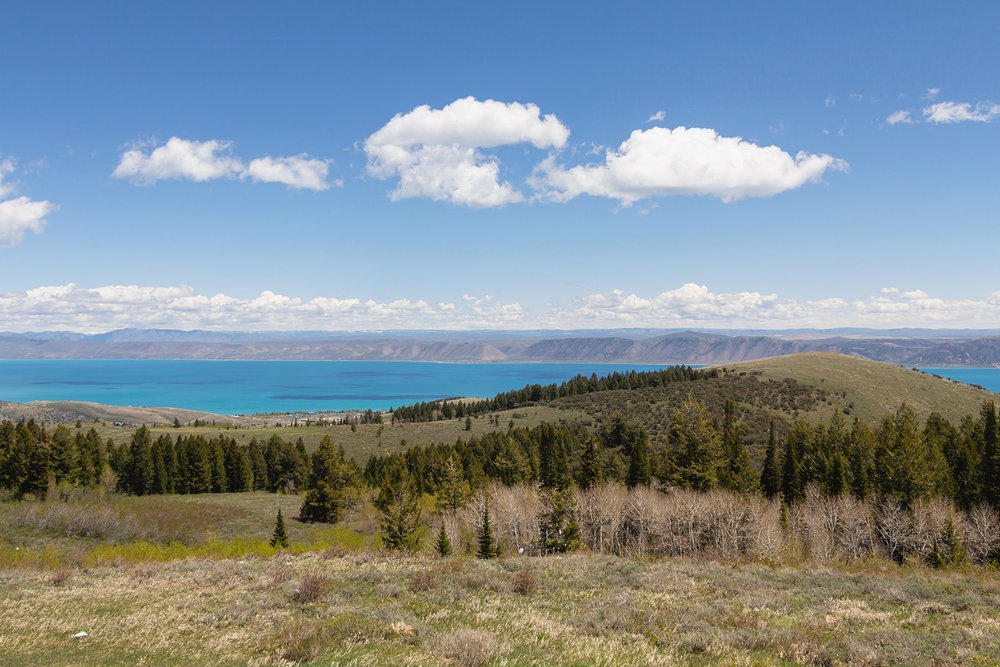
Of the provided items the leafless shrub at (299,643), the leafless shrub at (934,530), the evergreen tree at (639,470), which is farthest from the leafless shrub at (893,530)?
the leafless shrub at (299,643)

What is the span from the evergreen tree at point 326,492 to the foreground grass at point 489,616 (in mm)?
46717

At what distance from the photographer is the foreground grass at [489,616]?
12750 mm

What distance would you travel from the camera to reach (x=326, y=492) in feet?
232

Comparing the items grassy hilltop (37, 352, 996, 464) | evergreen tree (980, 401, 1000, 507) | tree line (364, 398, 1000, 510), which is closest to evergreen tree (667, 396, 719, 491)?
tree line (364, 398, 1000, 510)

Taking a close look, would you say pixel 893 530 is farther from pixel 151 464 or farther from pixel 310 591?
pixel 151 464

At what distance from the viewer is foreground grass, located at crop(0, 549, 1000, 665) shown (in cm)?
1275

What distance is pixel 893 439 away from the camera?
62000mm

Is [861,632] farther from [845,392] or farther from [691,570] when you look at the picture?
[845,392]

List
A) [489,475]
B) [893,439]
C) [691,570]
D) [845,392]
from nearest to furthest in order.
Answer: [691,570], [893,439], [489,475], [845,392]

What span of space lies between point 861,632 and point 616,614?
6673 millimetres

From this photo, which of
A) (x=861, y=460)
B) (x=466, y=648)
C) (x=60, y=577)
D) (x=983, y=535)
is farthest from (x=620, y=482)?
(x=466, y=648)

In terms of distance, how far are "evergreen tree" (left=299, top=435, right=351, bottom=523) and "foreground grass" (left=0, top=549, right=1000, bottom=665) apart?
153ft

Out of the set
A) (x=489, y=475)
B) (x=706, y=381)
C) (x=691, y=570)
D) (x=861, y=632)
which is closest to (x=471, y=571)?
(x=691, y=570)

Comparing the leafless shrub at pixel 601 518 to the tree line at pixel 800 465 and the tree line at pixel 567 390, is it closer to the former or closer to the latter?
the tree line at pixel 800 465
